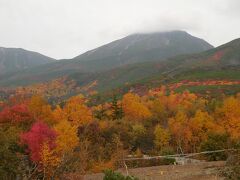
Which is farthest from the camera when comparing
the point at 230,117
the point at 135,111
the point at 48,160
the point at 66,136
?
the point at 135,111

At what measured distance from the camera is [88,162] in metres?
48.2

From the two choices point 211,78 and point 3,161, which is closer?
point 3,161

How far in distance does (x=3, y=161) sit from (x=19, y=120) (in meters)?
24.2

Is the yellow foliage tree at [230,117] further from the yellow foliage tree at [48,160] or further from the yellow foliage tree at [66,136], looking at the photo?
the yellow foliage tree at [48,160]

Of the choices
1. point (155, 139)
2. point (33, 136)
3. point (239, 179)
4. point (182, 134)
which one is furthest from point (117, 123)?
point (239, 179)

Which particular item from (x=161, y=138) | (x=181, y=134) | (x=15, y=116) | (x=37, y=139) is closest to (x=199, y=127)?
(x=181, y=134)

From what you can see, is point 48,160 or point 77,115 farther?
point 77,115

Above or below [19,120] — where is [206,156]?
below

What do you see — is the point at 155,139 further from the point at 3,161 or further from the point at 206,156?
the point at 3,161

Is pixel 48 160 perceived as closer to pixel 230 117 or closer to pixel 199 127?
pixel 199 127

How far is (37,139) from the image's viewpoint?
40.3 metres

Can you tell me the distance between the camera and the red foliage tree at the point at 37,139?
128 feet

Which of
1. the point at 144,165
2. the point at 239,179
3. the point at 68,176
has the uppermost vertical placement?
the point at 239,179

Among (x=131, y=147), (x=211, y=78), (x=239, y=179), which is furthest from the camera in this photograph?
(x=211, y=78)
